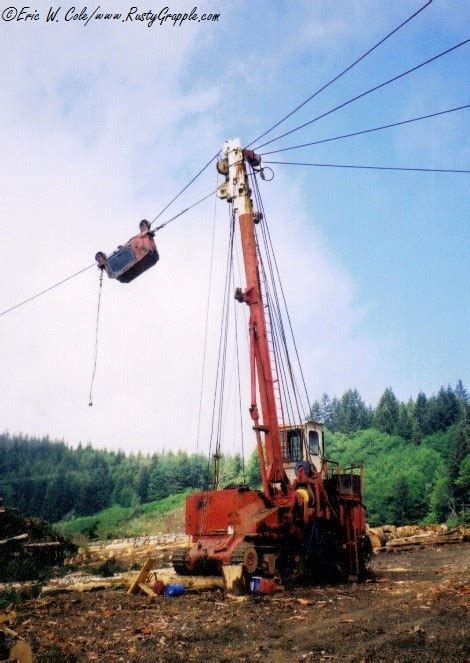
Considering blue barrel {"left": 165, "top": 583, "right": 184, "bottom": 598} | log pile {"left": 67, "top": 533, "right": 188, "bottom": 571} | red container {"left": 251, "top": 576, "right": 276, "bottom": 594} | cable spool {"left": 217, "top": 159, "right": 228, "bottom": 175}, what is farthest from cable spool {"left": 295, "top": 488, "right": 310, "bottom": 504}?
log pile {"left": 67, "top": 533, "right": 188, "bottom": 571}

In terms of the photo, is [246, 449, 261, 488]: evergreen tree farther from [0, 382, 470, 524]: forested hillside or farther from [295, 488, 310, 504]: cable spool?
[295, 488, 310, 504]: cable spool

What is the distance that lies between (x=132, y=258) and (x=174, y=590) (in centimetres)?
659

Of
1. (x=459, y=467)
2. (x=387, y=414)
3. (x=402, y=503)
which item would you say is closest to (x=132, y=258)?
(x=402, y=503)

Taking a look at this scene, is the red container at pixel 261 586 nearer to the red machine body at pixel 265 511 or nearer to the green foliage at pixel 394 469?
the red machine body at pixel 265 511

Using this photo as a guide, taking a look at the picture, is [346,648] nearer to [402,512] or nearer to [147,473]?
[402,512]

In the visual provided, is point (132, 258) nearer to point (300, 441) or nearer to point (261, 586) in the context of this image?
point (261, 586)

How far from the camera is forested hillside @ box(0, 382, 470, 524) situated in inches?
2276

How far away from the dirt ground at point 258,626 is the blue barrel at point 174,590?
0.32 metres

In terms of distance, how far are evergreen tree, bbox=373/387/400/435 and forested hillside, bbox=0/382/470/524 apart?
7.7 inches

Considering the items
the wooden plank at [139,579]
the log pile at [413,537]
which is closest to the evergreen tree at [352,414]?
the log pile at [413,537]

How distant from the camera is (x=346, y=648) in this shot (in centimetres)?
554

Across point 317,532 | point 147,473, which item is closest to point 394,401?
point 147,473

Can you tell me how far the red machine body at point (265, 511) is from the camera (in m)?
10.4

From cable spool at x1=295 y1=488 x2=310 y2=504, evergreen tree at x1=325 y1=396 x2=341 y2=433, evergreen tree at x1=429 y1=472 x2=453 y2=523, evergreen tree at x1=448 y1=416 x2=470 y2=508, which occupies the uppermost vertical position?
evergreen tree at x1=325 y1=396 x2=341 y2=433
